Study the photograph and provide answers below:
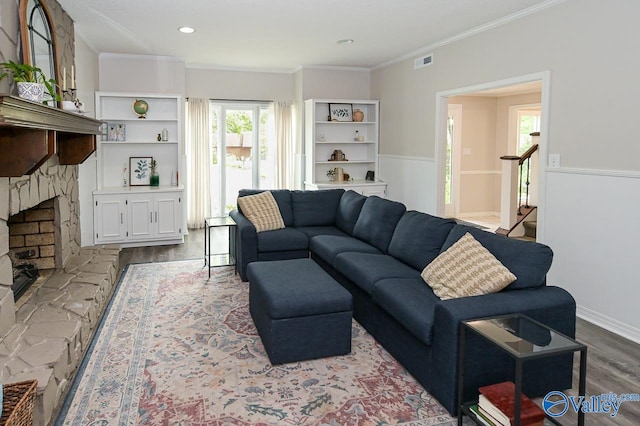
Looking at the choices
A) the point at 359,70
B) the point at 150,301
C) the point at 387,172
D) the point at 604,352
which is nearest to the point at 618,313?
the point at 604,352

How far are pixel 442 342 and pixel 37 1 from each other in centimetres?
371

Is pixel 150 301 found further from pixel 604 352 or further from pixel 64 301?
pixel 604 352

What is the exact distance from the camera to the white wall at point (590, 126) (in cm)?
364

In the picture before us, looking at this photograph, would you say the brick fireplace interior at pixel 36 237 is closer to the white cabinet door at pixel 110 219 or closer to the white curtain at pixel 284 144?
the white cabinet door at pixel 110 219

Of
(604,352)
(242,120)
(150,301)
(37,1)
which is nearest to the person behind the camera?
(604,352)

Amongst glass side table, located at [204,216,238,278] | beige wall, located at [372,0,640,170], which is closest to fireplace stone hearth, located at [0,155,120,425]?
glass side table, located at [204,216,238,278]

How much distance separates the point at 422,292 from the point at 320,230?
2.42m

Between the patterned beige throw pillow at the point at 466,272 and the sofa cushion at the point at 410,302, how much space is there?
3.6 inches

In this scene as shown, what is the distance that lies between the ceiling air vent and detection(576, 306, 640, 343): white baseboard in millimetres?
3592

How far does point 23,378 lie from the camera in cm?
233

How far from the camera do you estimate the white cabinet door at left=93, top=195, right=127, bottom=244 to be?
6.31 metres

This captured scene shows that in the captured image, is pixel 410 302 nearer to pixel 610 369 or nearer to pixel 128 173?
pixel 610 369

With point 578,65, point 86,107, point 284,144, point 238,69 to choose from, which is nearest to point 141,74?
point 86,107

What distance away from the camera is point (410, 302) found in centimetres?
→ 294
